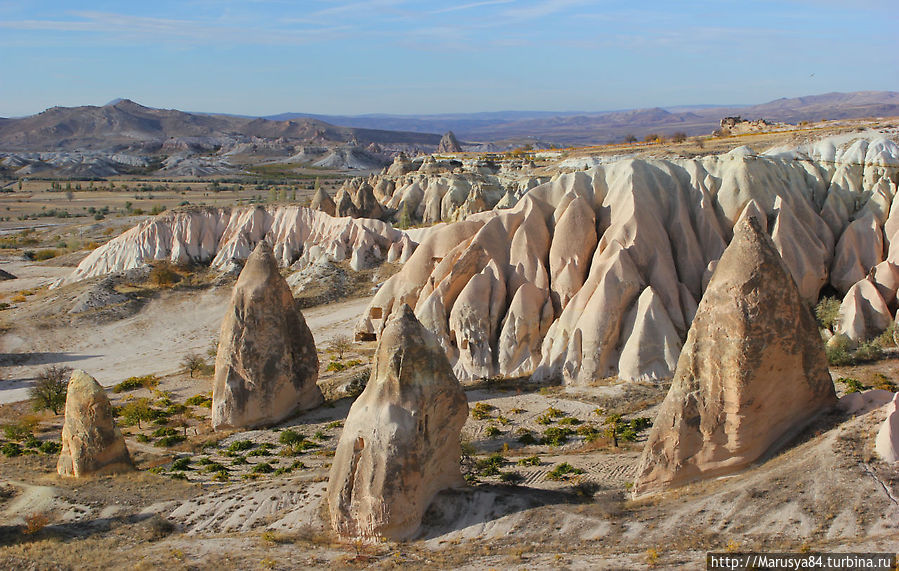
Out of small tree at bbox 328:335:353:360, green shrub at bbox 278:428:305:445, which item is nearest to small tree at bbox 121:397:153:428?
green shrub at bbox 278:428:305:445

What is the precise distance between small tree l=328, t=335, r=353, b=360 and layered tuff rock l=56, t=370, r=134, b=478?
1056cm

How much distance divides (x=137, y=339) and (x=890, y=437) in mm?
30697

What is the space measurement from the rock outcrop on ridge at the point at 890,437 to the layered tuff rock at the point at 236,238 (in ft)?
108

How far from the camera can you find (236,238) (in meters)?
46.7

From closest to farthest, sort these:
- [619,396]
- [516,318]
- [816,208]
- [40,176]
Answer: [619,396] < [516,318] < [816,208] < [40,176]

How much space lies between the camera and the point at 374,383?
1320cm

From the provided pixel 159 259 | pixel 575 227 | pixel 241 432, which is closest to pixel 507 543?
pixel 241 432

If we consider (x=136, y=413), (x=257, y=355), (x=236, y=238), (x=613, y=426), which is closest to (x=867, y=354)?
(x=613, y=426)

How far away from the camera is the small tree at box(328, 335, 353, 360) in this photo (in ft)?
90.1

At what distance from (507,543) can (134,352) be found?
81.2ft

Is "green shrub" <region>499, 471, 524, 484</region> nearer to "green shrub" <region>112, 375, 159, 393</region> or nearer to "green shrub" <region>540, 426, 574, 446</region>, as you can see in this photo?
"green shrub" <region>540, 426, 574, 446</region>

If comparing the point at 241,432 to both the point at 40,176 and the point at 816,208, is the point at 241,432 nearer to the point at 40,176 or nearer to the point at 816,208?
the point at 816,208

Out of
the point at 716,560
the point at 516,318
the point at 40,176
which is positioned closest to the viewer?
the point at 716,560

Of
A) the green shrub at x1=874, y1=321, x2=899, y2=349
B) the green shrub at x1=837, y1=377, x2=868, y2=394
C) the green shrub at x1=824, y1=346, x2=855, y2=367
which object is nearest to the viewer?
the green shrub at x1=837, y1=377, x2=868, y2=394
